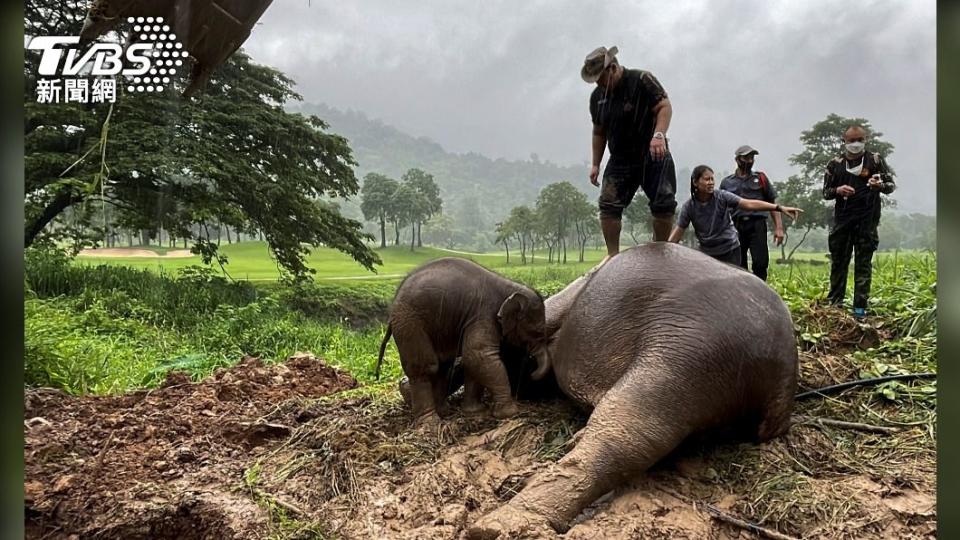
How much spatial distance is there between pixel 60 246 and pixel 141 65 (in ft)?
7.07

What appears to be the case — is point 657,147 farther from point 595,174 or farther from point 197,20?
point 197,20

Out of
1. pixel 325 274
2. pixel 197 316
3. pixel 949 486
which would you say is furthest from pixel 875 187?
pixel 197 316

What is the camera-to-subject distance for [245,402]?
3225mm

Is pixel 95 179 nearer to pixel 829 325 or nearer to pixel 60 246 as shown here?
pixel 60 246

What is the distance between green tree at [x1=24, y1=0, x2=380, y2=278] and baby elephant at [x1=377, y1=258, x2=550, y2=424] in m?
1.61

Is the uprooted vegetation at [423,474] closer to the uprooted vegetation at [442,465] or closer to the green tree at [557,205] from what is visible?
the uprooted vegetation at [442,465]

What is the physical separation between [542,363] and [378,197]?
248 cm

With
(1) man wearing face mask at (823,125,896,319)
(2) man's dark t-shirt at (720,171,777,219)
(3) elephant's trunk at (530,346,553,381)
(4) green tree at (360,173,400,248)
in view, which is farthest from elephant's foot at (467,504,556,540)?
(4) green tree at (360,173,400,248)

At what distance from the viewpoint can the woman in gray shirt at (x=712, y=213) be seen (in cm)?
304

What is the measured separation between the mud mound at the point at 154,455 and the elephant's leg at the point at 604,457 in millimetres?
962

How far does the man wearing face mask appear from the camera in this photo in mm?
3316

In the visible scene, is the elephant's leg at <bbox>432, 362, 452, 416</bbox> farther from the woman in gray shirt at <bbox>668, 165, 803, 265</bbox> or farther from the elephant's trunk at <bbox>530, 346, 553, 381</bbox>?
the woman in gray shirt at <bbox>668, 165, 803, 265</bbox>

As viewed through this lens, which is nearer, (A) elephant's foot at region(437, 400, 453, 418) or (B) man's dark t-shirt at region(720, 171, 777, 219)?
(A) elephant's foot at region(437, 400, 453, 418)

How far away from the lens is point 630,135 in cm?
283
